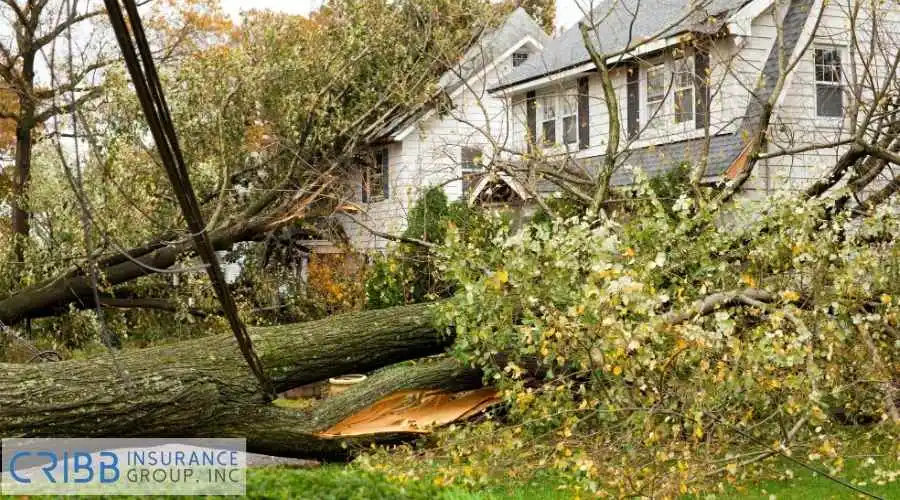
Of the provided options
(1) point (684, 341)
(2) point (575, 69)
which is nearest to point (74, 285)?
(2) point (575, 69)

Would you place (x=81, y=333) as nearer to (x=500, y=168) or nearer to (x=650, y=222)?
(x=500, y=168)

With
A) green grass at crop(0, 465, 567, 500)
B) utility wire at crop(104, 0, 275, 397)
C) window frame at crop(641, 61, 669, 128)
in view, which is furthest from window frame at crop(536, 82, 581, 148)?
utility wire at crop(104, 0, 275, 397)

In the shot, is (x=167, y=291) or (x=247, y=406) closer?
(x=247, y=406)

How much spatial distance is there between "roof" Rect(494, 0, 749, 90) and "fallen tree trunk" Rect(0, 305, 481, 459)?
21.9 feet

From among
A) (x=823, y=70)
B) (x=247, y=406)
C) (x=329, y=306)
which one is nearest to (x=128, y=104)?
(x=329, y=306)

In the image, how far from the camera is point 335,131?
1753 centimetres

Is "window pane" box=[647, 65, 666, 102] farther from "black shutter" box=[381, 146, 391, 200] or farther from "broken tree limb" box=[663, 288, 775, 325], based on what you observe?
"broken tree limb" box=[663, 288, 775, 325]

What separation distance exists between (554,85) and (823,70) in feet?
16.5

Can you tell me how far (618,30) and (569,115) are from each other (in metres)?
1.80

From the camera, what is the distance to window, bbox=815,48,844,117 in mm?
14562

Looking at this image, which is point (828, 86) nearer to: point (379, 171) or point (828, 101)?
point (828, 101)

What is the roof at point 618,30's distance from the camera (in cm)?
1427

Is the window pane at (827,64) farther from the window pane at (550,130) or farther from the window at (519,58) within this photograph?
the window at (519,58)

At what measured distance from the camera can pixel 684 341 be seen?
5254mm
